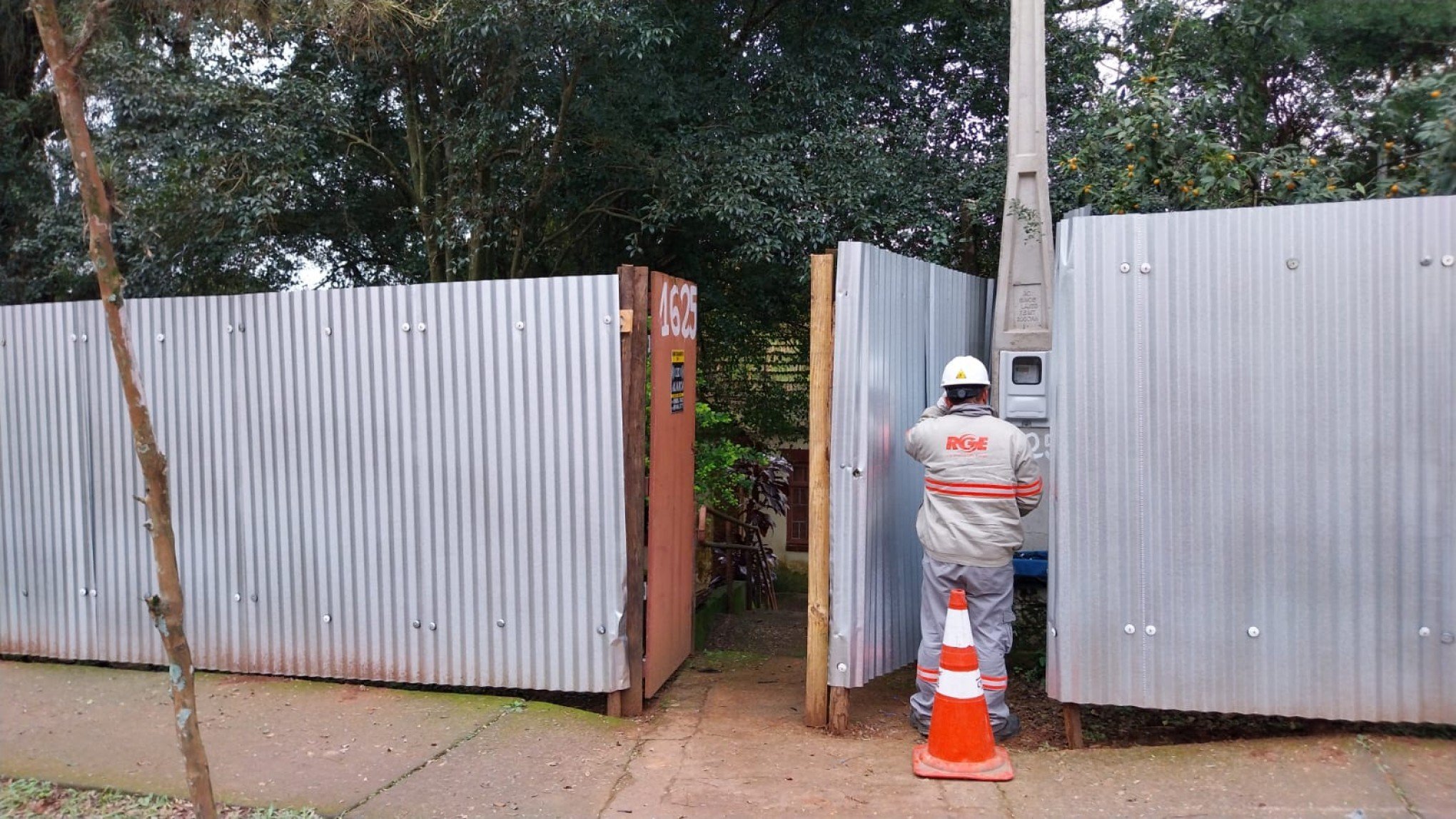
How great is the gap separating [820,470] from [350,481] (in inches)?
96.0

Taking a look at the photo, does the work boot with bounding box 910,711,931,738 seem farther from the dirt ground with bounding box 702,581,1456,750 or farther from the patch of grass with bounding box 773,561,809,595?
the patch of grass with bounding box 773,561,809,595

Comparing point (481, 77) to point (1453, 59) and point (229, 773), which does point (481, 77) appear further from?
point (1453, 59)

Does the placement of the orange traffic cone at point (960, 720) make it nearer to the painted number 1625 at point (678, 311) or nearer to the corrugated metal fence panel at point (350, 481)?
the corrugated metal fence panel at point (350, 481)

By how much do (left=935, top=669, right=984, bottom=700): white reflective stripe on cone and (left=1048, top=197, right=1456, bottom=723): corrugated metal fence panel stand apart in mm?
456

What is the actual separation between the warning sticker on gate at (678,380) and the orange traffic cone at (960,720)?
191 cm

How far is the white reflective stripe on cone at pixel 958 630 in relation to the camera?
4367 millimetres

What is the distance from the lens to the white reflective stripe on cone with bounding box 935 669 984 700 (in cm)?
430

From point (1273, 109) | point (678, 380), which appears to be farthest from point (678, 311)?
point (1273, 109)

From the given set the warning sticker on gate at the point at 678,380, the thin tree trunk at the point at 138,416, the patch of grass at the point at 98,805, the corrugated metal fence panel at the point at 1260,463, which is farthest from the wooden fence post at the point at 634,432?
the thin tree trunk at the point at 138,416

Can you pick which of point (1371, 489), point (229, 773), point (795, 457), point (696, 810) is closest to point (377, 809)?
point (229, 773)

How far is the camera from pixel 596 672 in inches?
198

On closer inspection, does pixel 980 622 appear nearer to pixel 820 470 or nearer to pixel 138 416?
pixel 820 470

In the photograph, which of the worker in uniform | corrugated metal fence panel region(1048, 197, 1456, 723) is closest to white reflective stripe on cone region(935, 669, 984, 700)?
the worker in uniform

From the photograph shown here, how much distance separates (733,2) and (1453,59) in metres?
5.52
